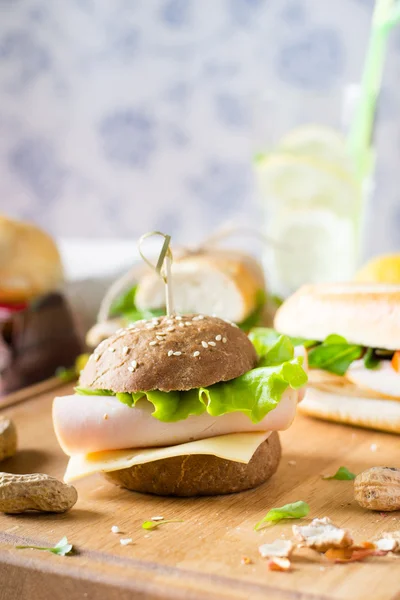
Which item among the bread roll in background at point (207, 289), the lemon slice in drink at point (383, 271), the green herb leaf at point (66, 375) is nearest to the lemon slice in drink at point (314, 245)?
the bread roll in background at point (207, 289)

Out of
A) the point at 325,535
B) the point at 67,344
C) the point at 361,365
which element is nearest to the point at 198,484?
the point at 325,535

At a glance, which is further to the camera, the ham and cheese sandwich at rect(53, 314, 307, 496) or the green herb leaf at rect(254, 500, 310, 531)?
Answer: the ham and cheese sandwich at rect(53, 314, 307, 496)

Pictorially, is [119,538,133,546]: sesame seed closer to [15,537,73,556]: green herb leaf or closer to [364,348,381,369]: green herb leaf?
[15,537,73,556]: green herb leaf

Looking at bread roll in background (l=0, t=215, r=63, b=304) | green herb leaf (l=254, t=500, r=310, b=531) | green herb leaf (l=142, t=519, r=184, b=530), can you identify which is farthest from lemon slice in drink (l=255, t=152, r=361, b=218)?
green herb leaf (l=142, t=519, r=184, b=530)

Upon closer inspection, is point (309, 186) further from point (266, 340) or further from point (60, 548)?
point (60, 548)

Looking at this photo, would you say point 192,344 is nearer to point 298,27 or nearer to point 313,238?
point 313,238

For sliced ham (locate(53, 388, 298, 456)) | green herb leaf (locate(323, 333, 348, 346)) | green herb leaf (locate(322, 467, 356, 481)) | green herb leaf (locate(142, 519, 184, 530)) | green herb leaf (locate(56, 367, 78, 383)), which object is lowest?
green herb leaf (locate(56, 367, 78, 383))
